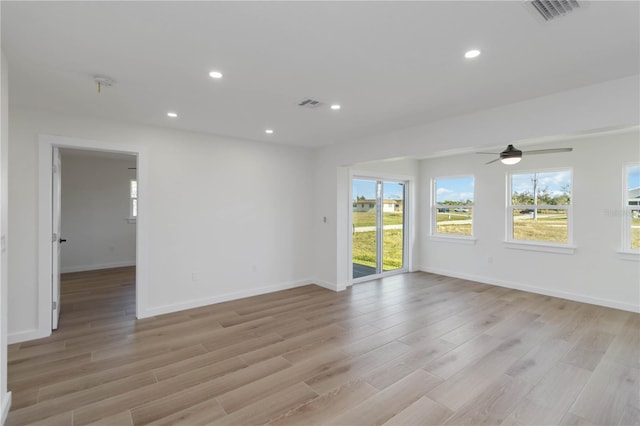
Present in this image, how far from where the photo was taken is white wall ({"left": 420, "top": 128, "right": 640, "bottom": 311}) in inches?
176

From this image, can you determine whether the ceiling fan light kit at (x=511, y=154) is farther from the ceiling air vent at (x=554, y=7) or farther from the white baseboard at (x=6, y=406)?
the white baseboard at (x=6, y=406)

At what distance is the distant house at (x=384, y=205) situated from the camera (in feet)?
19.8

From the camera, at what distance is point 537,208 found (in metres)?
5.36

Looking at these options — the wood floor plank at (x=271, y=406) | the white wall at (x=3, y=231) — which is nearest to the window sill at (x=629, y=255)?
the wood floor plank at (x=271, y=406)

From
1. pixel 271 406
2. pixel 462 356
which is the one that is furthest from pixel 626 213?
pixel 271 406

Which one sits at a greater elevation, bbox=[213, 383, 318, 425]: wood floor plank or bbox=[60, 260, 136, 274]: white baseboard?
bbox=[60, 260, 136, 274]: white baseboard

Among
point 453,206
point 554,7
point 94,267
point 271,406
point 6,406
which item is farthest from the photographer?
point 94,267

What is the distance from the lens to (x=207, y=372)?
276 cm

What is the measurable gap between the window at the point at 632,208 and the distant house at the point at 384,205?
3.58m

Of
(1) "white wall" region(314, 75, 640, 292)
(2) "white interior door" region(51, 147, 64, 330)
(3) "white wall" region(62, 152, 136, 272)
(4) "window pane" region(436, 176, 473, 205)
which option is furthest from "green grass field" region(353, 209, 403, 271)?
(3) "white wall" region(62, 152, 136, 272)

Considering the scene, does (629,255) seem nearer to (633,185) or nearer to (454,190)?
(633,185)

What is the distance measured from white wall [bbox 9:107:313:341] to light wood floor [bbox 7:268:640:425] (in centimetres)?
45

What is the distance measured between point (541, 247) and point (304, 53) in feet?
17.0

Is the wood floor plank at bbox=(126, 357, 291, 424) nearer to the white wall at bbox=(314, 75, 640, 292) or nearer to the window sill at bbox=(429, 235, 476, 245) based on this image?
the white wall at bbox=(314, 75, 640, 292)
